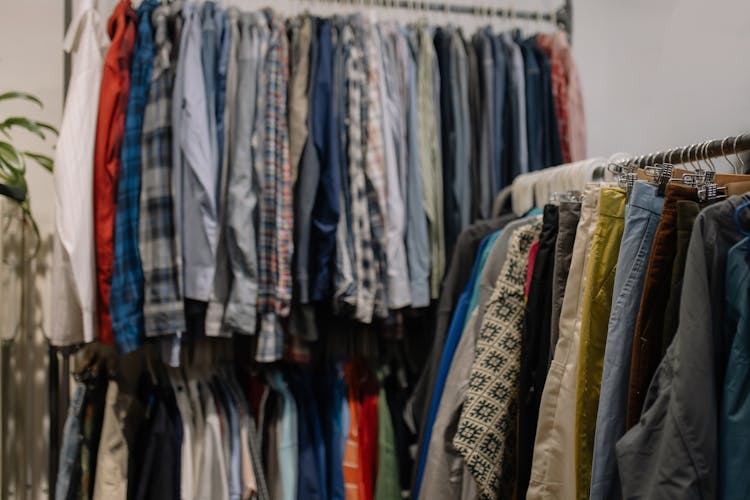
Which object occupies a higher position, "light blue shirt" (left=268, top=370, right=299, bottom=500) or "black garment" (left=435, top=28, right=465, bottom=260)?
"black garment" (left=435, top=28, right=465, bottom=260)

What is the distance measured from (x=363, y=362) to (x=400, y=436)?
234mm

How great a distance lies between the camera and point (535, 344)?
1123 millimetres

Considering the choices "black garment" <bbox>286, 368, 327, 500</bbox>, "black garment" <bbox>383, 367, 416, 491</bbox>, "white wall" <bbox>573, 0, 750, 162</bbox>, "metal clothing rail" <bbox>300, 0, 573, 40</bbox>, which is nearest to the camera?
"white wall" <bbox>573, 0, 750, 162</bbox>

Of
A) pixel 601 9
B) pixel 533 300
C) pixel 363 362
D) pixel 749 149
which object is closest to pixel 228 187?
pixel 363 362

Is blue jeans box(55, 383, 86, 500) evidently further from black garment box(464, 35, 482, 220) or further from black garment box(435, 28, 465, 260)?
black garment box(464, 35, 482, 220)

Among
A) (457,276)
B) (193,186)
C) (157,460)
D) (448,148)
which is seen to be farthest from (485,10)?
(157,460)

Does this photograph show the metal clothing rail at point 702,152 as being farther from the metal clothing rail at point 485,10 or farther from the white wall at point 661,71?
the metal clothing rail at point 485,10

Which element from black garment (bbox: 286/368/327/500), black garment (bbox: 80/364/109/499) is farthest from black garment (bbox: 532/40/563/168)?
black garment (bbox: 80/364/109/499)

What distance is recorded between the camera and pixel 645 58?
180 centimetres

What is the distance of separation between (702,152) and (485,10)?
1.22 meters

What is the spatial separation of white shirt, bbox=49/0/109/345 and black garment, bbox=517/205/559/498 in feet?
3.27

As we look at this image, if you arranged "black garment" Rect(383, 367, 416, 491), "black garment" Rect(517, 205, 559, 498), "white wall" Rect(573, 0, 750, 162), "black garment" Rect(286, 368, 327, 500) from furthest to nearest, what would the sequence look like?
1. "black garment" Rect(383, 367, 416, 491)
2. "black garment" Rect(286, 368, 327, 500)
3. "white wall" Rect(573, 0, 750, 162)
4. "black garment" Rect(517, 205, 559, 498)

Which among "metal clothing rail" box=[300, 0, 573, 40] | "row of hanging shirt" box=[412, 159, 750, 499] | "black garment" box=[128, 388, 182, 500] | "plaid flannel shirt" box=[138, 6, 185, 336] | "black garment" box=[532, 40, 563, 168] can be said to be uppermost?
"metal clothing rail" box=[300, 0, 573, 40]

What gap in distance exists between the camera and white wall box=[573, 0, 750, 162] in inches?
55.5
